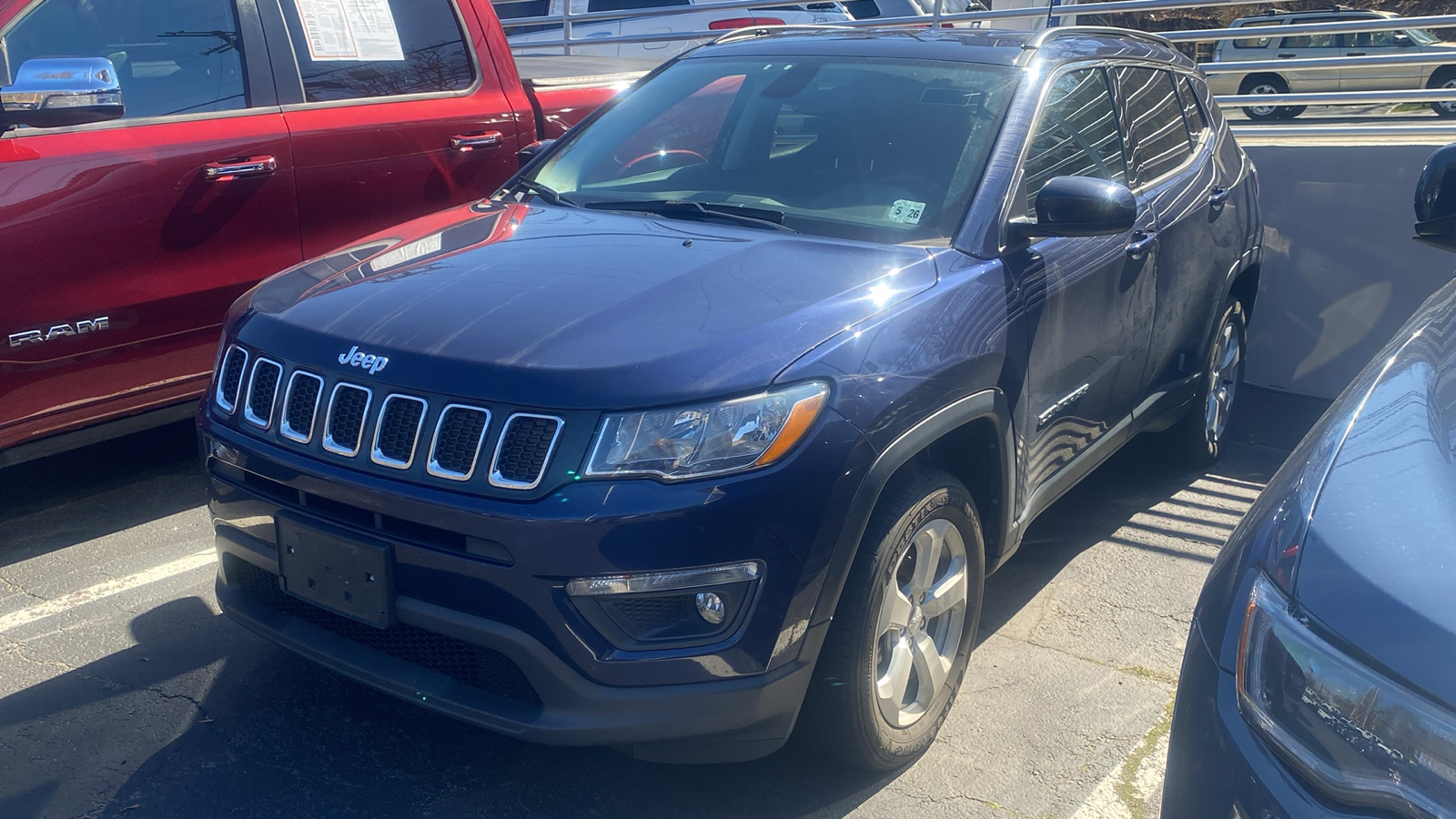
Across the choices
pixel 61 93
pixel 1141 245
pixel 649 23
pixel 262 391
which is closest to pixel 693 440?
pixel 262 391

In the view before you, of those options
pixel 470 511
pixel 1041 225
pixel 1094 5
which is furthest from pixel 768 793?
pixel 1094 5

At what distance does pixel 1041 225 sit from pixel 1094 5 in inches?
178

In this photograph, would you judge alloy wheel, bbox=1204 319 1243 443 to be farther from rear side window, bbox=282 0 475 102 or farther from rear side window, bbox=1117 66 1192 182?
rear side window, bbox=282 0 475 102

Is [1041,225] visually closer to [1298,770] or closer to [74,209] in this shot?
[1298,770]

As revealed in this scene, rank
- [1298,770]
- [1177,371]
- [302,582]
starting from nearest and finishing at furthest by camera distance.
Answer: [1298,770]
[302,582]
[1177,371]

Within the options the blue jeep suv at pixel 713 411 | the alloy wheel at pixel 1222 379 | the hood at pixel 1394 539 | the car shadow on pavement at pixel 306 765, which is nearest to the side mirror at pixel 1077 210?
the blue jeep suv at pixel 713 411

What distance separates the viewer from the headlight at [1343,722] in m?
1.37

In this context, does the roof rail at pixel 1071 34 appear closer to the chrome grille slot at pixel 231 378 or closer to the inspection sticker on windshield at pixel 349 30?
the chrome grille slot at pixel 231 378

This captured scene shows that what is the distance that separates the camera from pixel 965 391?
2799mm

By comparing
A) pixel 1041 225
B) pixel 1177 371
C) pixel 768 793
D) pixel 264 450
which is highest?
pixel 1041 225

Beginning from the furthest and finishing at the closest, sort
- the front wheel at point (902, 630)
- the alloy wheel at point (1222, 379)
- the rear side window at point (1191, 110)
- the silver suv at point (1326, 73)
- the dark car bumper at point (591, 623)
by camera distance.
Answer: the silver suv at point (1326, 73) < the alloy wheel at point (1222, 379) < the rear side window at point (1191, 110) < the front wheel at point (902, 630) < the dark car bumper at point (591, 623)

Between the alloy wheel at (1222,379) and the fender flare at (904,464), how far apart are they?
2.01m

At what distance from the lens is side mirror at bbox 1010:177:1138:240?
3070 mm

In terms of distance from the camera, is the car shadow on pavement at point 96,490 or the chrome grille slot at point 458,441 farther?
the car shadow on pavement at point 96,490
